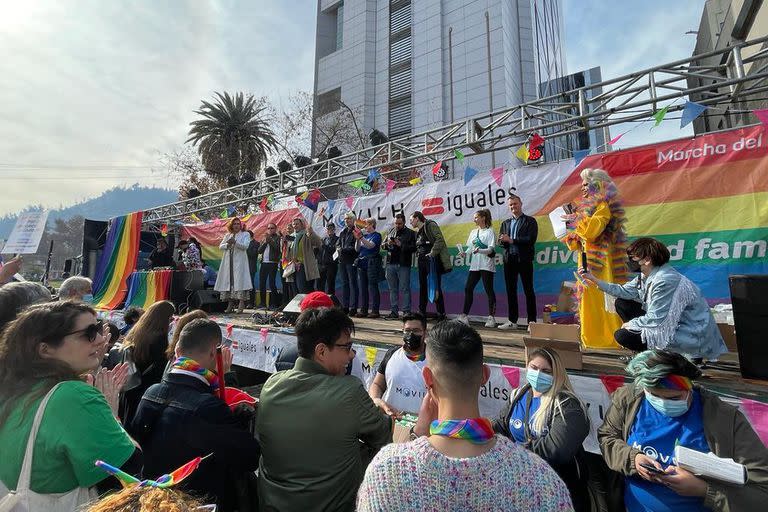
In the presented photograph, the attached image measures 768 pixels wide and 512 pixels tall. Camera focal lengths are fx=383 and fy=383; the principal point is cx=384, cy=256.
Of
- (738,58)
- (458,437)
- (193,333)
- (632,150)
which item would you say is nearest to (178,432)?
(193,333)

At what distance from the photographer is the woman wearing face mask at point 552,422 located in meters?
2.00

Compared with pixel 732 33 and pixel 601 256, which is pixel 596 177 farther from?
pixel 732 33

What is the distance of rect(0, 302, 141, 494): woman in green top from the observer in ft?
4.05

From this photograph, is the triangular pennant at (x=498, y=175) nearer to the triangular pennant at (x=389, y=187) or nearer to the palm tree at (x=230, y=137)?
the triangular pennant at (x=389, y=187)

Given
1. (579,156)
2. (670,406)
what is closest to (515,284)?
(579,156)

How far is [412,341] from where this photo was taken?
2.99m

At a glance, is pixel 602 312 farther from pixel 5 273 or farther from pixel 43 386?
pixel 5 273

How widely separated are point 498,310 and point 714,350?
340cm

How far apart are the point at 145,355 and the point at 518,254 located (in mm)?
4301

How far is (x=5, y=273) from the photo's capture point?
3430mm

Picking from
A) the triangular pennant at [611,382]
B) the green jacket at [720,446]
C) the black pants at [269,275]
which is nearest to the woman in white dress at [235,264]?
the black pants at [269,275]

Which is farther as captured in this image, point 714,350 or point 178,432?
point 714,350

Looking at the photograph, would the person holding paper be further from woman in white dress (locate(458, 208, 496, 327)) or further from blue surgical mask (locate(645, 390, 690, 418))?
blue surgical mask (locate(645, 390, 690, 418))

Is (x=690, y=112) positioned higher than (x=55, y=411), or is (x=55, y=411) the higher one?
(x=690, y=112)
